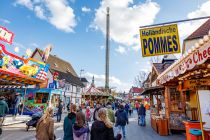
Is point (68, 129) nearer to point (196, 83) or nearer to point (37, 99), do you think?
point (196, 83)

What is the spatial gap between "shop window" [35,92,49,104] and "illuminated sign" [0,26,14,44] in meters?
9.79

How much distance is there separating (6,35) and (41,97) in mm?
10595

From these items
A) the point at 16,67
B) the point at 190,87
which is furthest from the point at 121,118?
the point at 16,67

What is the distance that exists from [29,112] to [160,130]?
54.7ft

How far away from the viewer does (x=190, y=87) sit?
20.1ft

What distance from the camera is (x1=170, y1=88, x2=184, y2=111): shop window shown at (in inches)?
430

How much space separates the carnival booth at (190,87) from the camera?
3955mm

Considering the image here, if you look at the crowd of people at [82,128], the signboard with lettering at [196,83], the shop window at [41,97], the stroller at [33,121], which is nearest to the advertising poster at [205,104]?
the signboard with lettering at [196,83]

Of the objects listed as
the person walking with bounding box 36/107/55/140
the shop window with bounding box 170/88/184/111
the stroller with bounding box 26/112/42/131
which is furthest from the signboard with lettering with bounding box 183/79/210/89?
the stroller with bounding box 26/112/42/131

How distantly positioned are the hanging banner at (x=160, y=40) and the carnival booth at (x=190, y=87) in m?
0.75

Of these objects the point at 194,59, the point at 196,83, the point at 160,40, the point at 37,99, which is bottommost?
the point at 37,99

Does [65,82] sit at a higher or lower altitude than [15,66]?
higher

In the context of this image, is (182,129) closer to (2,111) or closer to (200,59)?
(200,59)

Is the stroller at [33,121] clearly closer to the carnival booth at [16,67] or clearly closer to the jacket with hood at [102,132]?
the carnival booth at [16,67]
